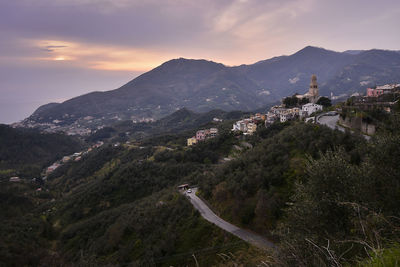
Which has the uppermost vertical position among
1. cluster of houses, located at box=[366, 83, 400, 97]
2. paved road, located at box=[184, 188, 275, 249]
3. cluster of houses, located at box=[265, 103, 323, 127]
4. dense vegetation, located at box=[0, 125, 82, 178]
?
cluster of houses, located at box=[366, 83, 400, 97]

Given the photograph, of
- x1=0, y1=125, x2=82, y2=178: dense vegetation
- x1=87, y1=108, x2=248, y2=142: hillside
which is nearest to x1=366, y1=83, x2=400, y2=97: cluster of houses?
x1=87, y1=108, x2=248, y2=142: hillside

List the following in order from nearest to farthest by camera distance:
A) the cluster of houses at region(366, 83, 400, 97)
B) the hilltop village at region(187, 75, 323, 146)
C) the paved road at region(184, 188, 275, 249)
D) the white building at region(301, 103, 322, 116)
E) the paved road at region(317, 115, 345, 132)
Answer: the paved road at region(184, 188, 275, 249) → the paved road at region(317, 115, 345, 132) → the cluster of houses at region(366, 83, 400, 97) → the white building at region(301, 103, 322, 116) → the hilltop village at region(187, 75, 323, 146)

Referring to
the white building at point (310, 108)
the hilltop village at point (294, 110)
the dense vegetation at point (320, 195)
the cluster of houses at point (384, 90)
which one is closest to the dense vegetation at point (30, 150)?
the hilltop village at point (294, 110)

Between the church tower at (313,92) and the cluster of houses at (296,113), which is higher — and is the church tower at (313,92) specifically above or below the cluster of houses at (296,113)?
above

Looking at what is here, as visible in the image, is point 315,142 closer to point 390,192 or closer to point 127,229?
point 390,192

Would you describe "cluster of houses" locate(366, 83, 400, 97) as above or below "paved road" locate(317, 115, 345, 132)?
above

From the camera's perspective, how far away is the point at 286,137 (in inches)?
1018

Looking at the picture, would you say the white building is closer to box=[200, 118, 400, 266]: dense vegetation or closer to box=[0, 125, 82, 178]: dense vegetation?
box=[200, 118, 400, 266]: dense vegetation

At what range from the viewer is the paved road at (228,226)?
15.1m

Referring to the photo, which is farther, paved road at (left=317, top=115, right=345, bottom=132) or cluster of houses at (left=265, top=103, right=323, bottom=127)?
cluster of houses at (left=265, top=103, right=323, bottom=127)

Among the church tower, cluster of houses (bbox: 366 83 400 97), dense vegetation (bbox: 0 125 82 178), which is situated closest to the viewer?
cluster of houses (bbox: 366 83 400 97)

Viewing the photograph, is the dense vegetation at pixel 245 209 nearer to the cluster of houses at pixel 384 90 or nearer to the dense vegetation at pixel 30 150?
the cluster of houses at pixel 384 90

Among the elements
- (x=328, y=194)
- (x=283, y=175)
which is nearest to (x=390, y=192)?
(x=328, y=194)

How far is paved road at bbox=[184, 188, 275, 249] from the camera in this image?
15130mm
